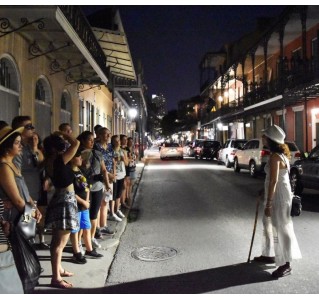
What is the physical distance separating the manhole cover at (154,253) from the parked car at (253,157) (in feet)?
35.4

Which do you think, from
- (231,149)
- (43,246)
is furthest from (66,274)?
(231,149)

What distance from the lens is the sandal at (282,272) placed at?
5223mm

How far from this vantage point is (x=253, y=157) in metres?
18.2

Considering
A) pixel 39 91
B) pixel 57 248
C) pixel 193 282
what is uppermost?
pixel 39 91

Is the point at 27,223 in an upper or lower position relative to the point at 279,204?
upper

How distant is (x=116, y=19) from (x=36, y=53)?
9.13 meters

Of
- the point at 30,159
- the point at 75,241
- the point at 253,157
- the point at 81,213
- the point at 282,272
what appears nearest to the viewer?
the point at 282,272

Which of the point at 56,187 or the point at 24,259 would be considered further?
the point at 56,187

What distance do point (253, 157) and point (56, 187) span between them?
14.3 metres

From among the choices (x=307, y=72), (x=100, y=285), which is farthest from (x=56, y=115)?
(x=307, y=72)

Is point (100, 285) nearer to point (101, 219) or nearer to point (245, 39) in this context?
point (101, 219)

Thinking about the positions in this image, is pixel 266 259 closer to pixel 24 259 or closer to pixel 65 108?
pixel 24 259

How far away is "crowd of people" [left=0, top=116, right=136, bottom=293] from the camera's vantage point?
3656 mm

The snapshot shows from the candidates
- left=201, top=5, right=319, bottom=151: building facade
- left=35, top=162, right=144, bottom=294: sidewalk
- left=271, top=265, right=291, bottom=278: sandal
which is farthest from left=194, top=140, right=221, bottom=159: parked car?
left=271, top=265, right=291, bottom=278: sandal
